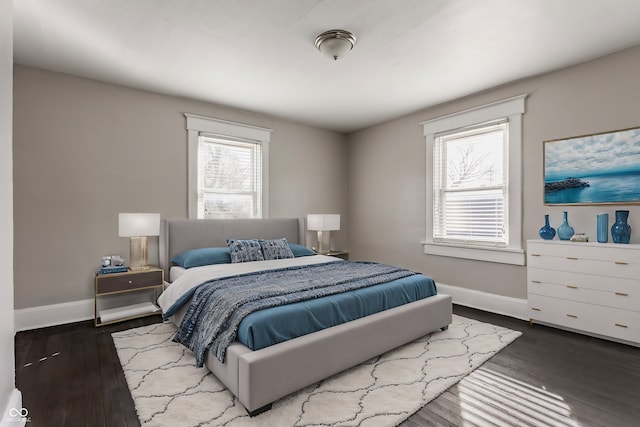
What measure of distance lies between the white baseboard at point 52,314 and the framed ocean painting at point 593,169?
5156 mm

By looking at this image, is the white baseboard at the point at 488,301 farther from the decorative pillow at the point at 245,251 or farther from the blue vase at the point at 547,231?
the decorative pillow at the point at 245,251

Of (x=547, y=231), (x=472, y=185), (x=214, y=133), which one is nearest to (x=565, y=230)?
(x=547, y=231)

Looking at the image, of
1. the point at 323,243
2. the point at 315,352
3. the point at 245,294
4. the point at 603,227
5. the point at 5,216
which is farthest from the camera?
the point at 323,243

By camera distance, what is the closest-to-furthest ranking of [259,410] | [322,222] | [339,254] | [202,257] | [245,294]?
[259,410], [245,294], [202,257], [322,222], [339,254]

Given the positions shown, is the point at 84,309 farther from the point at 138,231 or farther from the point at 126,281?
the point at 138,231

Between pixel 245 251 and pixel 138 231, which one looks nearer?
pixel 138 231

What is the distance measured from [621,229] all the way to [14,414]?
4.49 metres

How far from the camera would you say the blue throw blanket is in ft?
7.16

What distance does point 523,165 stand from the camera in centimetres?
364

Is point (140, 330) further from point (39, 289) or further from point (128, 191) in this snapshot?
point (128, 191)

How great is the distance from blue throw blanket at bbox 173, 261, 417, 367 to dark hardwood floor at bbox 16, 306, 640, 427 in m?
0.55

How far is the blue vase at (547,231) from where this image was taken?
10.9 ft

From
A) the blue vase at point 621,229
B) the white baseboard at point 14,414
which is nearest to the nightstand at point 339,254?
the blue vase at point 621,229

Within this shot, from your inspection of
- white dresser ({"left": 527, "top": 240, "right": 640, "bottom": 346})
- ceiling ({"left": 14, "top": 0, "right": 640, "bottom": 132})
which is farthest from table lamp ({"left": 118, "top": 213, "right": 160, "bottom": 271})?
white dresser ({"left": 527, "top": 240, "right": 640, "bottom": 346})
